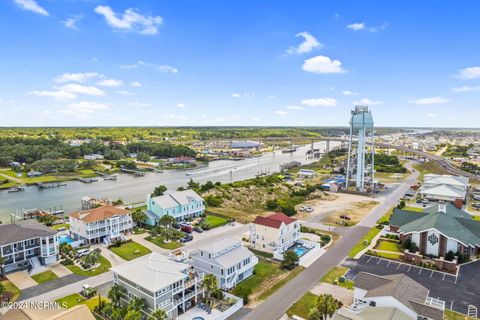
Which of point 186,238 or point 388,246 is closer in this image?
point 388,246

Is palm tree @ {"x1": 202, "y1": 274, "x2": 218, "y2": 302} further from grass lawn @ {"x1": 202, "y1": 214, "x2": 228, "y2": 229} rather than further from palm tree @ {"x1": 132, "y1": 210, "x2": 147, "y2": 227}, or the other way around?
palm tree @ {"x1": 132, "y1": 210, "x2": 147, "y2": 227}

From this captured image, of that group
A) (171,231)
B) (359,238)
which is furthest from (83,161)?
(359,238)

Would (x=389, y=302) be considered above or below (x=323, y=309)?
below

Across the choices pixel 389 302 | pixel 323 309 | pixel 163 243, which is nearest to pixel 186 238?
pixel 163 243

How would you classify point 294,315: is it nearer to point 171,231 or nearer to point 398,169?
point 171,231

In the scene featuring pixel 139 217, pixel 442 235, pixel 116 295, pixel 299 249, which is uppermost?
pixel 442 235

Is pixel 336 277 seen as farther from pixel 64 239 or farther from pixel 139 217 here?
pixel 64 239

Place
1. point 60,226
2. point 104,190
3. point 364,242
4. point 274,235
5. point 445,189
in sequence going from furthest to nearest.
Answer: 1. point 104,190
2. point 445,189
3. point 60,226
4. point 364,242
5. point 274,235
